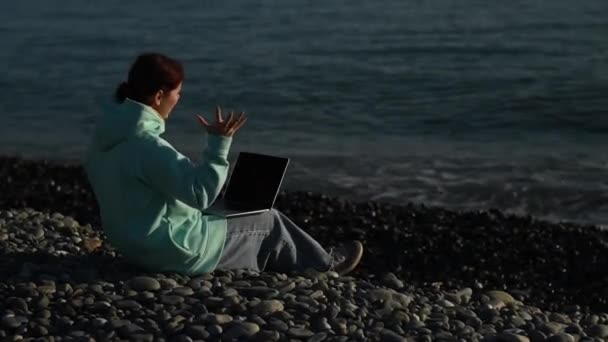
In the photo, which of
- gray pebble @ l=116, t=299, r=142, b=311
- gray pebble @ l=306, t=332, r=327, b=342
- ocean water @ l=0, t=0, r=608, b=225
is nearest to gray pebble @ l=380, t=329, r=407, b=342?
gray pebble @ l=306, t=332, r=327, b=342

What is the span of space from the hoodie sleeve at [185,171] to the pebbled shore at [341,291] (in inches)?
19.5

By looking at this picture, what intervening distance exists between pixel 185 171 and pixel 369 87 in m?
13.4

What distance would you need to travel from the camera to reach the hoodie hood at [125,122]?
5859 millimetres

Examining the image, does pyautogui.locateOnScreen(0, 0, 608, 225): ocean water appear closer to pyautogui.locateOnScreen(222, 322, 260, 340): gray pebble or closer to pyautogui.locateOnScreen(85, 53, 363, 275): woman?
pyautogui.locateOnScreen(85, 53, 363, 275): woman

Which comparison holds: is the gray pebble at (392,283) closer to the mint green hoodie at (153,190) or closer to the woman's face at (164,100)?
the mint green hoodie at (153,190)

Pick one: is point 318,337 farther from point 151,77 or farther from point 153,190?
point 151,77

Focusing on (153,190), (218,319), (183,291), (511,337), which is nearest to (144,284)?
(183,291)

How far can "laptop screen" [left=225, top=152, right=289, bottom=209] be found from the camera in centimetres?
630

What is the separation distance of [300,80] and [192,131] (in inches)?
165

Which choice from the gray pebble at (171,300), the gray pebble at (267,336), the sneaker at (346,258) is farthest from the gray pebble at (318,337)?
the sneaker at (346,258)

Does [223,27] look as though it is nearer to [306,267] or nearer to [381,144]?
[381,144]

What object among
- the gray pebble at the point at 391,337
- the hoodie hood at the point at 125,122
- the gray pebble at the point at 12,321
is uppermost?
the hoodie hood at the point at 125,122

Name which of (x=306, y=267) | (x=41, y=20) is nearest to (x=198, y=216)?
(x=306, y=267)

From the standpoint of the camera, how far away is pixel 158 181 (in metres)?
5.80
